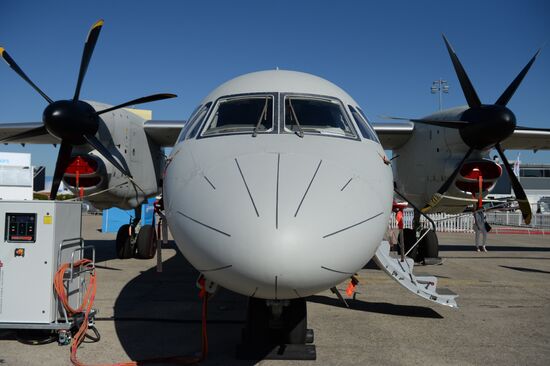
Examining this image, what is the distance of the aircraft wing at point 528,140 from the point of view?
36.1 ft

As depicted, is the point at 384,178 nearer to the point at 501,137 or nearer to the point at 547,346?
the point at 547,346

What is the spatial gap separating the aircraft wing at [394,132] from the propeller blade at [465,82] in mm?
1807

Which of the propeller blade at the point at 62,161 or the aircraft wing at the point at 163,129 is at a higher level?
the aircraft wing at the point at 163,129

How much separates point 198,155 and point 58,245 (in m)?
2.73

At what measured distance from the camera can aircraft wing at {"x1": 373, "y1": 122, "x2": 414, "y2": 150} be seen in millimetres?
10695

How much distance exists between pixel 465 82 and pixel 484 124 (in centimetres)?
124

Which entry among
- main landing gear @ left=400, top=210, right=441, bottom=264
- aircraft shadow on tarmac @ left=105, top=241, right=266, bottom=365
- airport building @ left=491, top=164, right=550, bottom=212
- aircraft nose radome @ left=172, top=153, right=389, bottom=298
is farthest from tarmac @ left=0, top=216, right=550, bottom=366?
airport building @ left=491, top=164, right=550, bottom=212

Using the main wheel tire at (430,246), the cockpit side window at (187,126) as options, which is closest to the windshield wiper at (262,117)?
the cockpit side window at (187,126)

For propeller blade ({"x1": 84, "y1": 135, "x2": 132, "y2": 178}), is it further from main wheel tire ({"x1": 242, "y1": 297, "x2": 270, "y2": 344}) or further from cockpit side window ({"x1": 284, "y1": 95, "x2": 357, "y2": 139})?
main wheel tire ({"x1": 242, "y1": 297, "x2": 270, "y2": 344})

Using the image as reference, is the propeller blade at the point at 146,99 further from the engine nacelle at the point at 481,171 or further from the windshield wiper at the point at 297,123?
the engine nacelle at the point at 481,171

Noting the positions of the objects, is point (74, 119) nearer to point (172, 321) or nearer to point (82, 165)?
point (82, 165)

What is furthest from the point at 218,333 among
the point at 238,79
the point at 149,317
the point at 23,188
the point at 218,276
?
the point at 23,188

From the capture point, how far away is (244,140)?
383 centimetres

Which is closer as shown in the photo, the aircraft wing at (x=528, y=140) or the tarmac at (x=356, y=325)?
the tarmac at (x=356, y=325)
